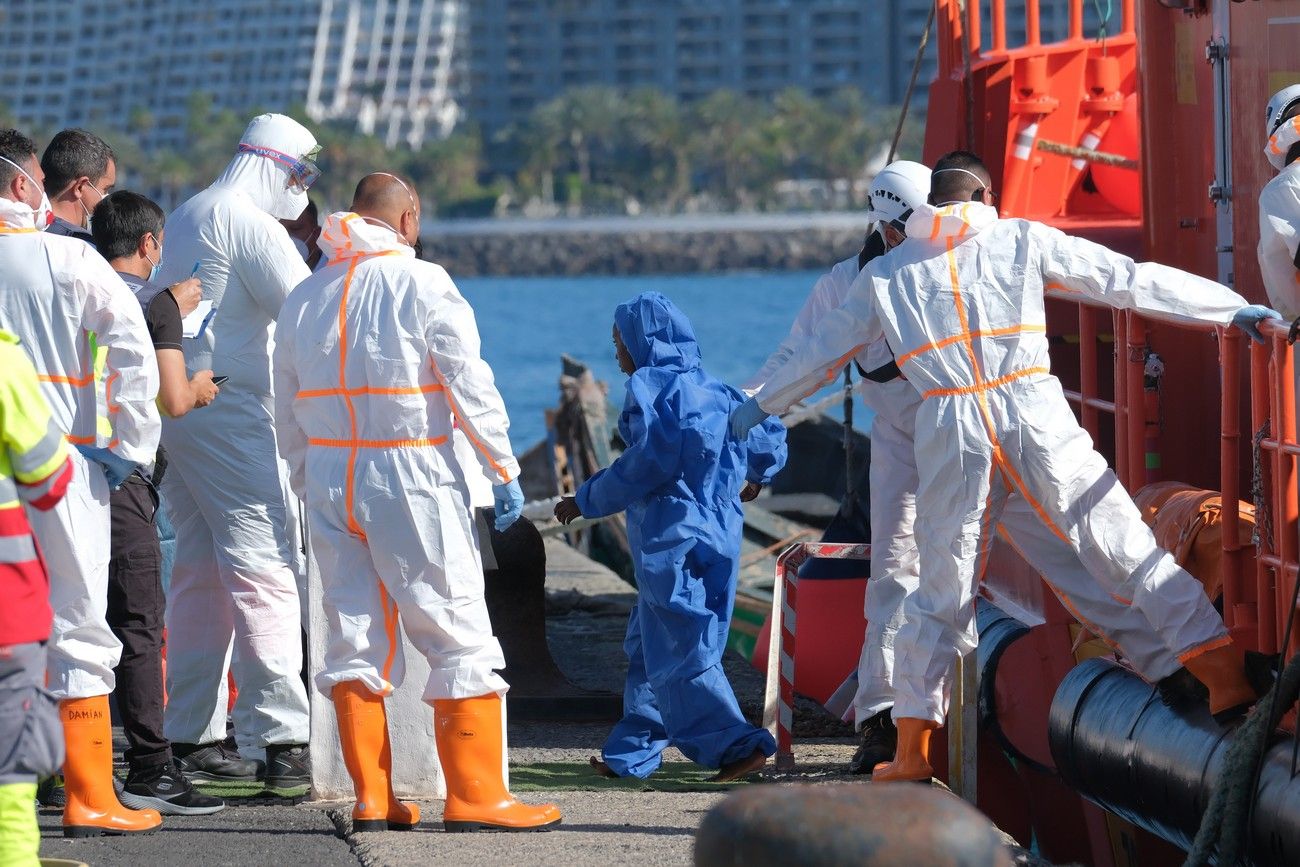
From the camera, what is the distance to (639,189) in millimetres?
156375

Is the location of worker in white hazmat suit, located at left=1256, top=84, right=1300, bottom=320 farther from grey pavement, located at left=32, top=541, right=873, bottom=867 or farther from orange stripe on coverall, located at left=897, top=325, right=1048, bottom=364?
grey pavement, located at left=32, top=541, right=873, bottom=867

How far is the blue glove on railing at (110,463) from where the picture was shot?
17.6ft

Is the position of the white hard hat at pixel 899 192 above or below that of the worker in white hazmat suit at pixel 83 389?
above

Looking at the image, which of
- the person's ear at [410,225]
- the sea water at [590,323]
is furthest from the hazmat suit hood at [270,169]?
the sea water at [590,323]

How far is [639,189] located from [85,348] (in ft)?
500

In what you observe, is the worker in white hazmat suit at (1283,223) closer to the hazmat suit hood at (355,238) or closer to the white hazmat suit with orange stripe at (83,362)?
the hazmat suit hood at (355,238)

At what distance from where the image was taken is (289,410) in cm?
571

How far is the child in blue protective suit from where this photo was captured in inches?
246

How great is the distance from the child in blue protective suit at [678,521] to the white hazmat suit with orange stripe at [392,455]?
2.58 feet

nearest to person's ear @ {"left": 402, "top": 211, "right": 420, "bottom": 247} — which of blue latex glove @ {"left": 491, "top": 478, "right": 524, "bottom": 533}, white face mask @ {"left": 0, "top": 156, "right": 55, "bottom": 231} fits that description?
blue latex glove @ {"left": 491, "top": 478, "right": 524, "bottom": 533}

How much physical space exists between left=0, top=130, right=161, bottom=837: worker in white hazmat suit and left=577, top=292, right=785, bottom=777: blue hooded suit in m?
1.61

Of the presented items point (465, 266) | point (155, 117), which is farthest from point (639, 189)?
point (155, 117)

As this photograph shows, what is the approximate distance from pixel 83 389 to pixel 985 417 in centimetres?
266

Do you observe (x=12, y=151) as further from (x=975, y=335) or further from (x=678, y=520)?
(x=975, y=335)
